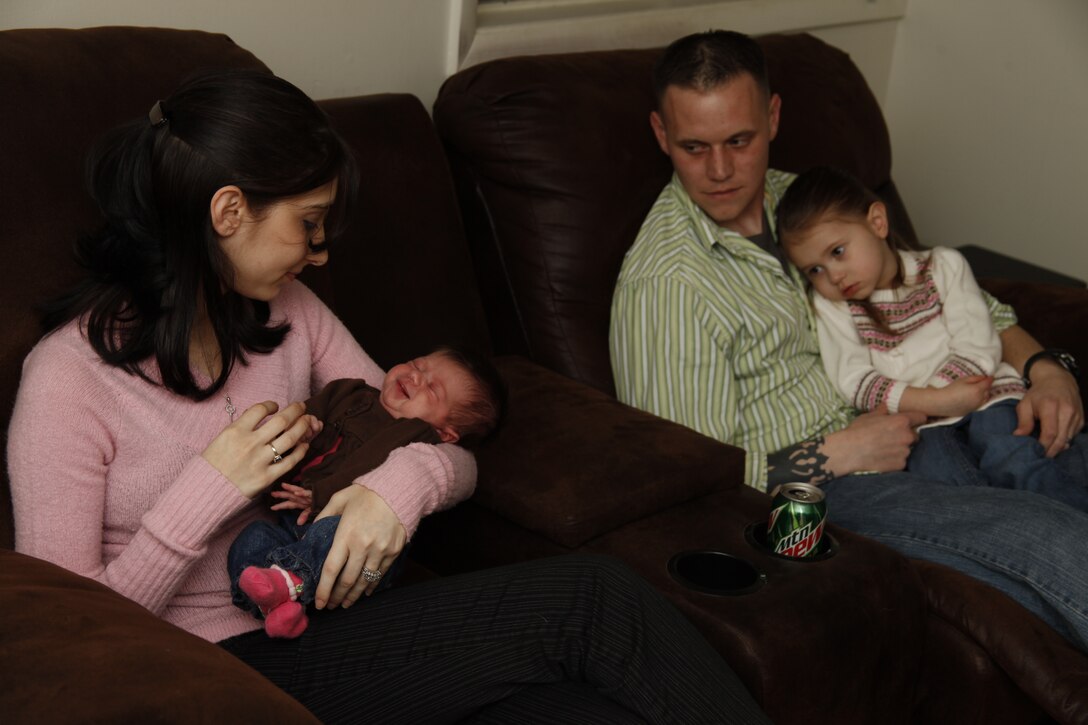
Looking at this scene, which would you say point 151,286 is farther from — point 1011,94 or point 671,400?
point 1011,94

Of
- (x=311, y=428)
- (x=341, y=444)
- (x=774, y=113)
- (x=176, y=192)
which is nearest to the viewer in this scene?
(x=176, y=192)

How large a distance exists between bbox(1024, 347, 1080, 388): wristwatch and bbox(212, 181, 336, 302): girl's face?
1486 mm

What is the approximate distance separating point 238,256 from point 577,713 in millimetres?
697

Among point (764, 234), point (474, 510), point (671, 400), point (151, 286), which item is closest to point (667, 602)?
point (474, 510)

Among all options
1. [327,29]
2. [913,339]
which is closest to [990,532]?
[913,339]

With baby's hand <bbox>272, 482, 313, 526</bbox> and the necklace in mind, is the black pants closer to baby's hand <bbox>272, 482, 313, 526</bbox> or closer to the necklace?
baby's hand <bbox>272, 482, 313, 526</bbox>

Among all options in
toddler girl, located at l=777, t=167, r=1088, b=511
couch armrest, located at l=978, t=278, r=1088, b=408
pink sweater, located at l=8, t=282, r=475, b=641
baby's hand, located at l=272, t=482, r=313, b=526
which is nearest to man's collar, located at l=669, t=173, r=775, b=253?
toddler girl, located at l=777, t=167, r=1088, b=511

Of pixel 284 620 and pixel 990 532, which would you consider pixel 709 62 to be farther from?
pixel 284 620

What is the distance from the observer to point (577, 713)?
4.56ft

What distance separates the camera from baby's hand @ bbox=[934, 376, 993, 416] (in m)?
2.18

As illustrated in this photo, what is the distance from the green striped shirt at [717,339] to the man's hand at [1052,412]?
32 centimetres

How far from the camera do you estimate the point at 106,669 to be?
103 cm

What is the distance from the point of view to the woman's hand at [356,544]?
1.44 metres

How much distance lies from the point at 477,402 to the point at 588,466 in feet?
0.65
